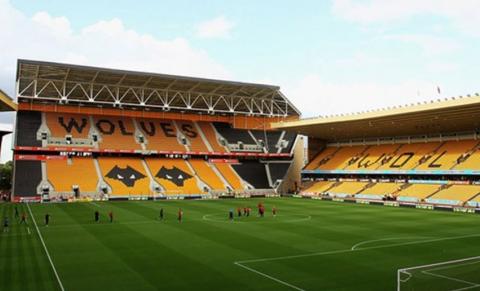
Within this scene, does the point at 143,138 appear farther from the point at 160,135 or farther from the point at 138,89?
the point at 138,89

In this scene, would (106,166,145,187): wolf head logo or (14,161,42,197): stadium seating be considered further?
(106,166,145,187): wolf head logo

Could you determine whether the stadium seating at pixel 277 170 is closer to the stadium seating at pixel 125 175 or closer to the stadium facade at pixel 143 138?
the stadium facade at pixel 143 138

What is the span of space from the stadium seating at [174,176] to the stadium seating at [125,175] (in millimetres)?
1978

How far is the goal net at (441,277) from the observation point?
14.4 meters

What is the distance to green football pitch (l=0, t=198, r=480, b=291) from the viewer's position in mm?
16938

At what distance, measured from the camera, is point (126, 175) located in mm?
62219

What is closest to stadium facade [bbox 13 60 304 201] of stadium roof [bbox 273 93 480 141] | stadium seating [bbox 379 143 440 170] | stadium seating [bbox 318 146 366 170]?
stadium seating [bbox 318 146 366 170]

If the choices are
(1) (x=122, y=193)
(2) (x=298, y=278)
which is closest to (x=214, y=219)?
(2) (x=298, y=278)

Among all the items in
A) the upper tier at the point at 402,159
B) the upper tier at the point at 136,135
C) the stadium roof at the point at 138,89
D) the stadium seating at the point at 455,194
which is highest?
the stadium roof at the point at 138,89

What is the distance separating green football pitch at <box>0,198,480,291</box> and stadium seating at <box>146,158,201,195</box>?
23300 mm

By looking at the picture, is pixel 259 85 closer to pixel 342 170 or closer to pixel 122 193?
pixel 342 170

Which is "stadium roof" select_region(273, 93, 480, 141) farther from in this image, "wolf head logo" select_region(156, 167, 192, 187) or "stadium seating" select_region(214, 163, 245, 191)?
"wolf head logo" select_region(156, 167, 192, 187)

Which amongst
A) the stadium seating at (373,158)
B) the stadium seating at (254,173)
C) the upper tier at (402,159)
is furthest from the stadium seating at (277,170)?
the stadium seating at (373,158)

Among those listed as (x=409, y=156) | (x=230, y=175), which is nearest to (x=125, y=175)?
(x=230, y=175)
